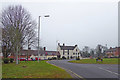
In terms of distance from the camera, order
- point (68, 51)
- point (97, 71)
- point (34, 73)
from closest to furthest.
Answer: point (34, 73), point (97, 71), point (68, 51)

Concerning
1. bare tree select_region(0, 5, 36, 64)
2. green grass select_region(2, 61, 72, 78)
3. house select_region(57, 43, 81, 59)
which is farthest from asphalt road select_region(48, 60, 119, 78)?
house select_region(57, 43, 81, 59)

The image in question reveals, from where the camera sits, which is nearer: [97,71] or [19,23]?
[97,71]

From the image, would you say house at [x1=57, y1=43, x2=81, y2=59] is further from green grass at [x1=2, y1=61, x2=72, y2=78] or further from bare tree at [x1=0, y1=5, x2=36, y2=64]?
green grass at [x1=2, y1=61, x2=72, y2=78]

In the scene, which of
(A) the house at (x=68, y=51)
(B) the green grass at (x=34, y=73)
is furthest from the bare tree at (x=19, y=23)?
(A) the house at (x=68, y=51)

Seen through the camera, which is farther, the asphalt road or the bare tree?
the bare tree

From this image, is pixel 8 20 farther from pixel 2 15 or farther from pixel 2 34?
pixel 2 34

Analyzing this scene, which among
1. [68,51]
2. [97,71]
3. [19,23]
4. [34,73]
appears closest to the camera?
[34,73]

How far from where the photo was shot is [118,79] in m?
9.79

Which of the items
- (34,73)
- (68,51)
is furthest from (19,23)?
(68,51)

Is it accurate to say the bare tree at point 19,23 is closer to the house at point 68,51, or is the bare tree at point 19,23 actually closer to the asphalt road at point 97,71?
the asphalt road at point 97,71

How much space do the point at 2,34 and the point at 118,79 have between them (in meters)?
22.4

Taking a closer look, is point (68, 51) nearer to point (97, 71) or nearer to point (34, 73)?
point (97, 71)

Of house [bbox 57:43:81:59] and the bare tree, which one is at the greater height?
the bare tree

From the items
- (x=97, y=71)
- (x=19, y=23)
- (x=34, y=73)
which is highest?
(x=19, y=23)
